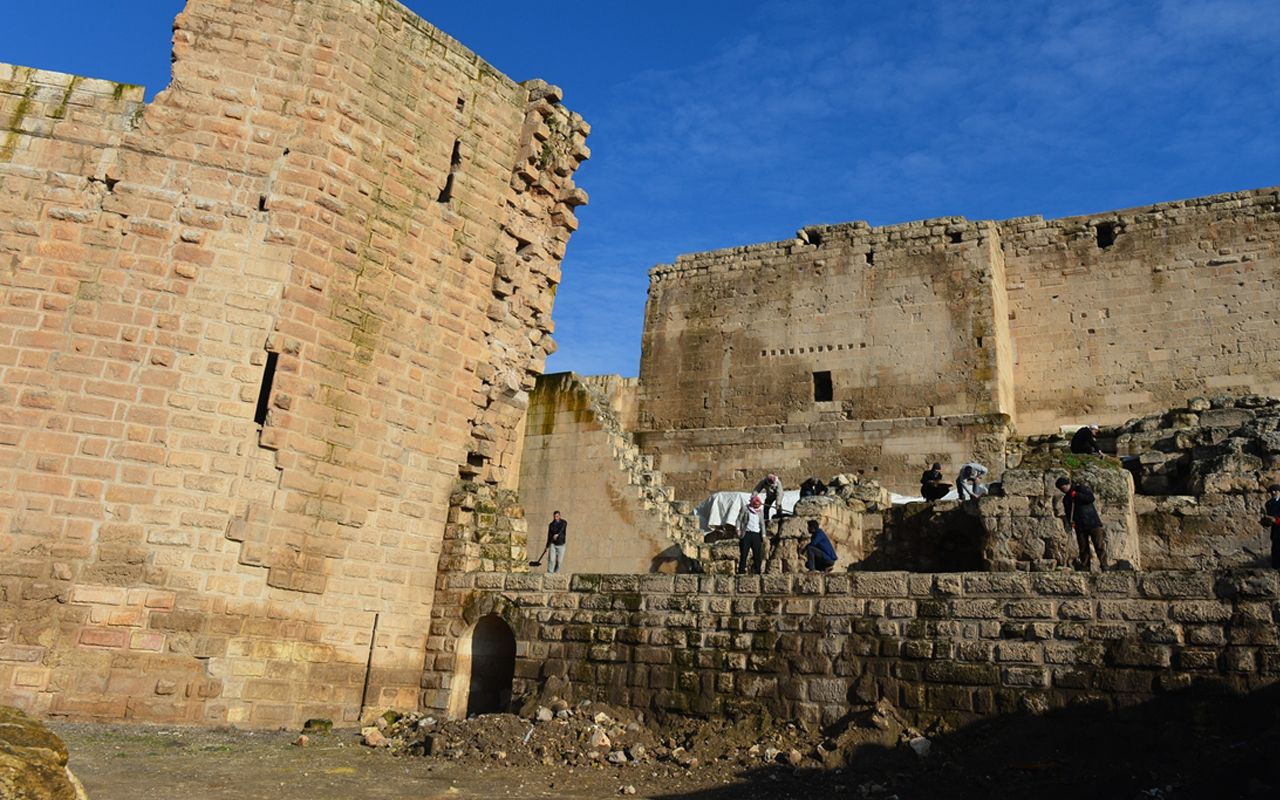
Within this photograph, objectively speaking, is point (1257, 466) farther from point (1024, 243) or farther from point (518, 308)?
point (1024, 243)

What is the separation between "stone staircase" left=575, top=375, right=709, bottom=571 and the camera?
14.5m

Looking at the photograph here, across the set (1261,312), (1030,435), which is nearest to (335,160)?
(1030,435)

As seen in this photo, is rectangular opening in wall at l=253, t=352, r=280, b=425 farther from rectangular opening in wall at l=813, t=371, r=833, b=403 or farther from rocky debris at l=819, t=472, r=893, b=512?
rectangular opening in wall at l=813, t=371, r=833, b=403

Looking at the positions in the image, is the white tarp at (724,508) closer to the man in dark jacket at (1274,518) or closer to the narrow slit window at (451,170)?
the narrow slit window at (451,170)

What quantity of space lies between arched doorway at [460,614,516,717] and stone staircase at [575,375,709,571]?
4114 mm

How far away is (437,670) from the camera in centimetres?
1002

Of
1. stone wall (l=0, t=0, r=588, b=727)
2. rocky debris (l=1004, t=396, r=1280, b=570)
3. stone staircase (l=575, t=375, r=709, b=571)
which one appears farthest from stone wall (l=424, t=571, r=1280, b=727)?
stone staircase (l=575, t=375, r=709, b=571)

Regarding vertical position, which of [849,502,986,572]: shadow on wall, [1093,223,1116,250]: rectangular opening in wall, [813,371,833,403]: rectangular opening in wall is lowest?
[849,502,986,572]: shadow on wall

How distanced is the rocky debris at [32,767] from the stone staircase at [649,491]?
10.1 metres

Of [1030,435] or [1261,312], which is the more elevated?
[1261,312]

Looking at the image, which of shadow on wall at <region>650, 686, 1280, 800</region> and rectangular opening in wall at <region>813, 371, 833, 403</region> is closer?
shadow on wall at <region>650, 686, 1280, 800</region>

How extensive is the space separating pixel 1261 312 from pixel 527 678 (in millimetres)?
14912

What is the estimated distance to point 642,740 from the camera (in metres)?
8.09

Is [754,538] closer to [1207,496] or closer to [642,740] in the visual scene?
[642,740]
